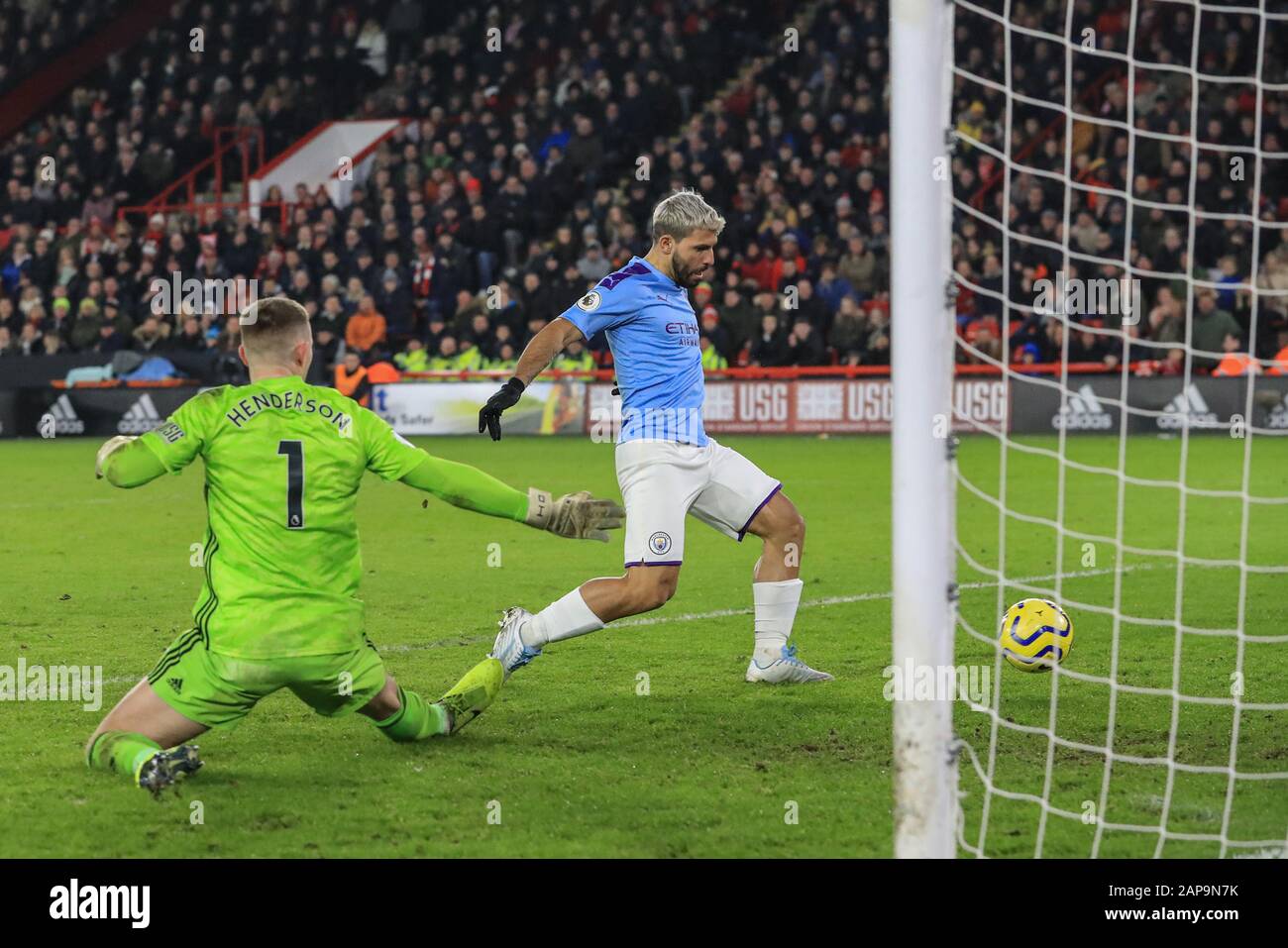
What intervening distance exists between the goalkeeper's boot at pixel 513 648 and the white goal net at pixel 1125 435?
156 cm

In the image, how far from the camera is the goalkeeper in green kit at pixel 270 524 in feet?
15.8

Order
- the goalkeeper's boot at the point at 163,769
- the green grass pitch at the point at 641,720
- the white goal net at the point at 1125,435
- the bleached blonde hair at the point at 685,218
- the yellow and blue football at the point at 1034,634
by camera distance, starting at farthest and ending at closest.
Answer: the yellow and blue football at the point at 1034,634, the bleached blonde hair at the point at 685,218, the white goal net at the point at 1125,435, the goalkeeper's boot at the point at 163,769, the green grass pitch at the point at 641,720

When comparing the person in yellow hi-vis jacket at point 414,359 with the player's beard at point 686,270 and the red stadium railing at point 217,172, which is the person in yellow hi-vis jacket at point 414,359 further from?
the player's beard at point 686,270

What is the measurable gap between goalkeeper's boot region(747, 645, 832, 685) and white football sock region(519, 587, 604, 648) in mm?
861

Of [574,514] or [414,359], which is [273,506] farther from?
[414,359]

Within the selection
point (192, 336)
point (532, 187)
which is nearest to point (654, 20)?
point (532, 187)

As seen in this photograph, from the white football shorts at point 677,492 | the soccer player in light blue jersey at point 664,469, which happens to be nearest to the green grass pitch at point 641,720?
the soccer player in light blue jersey at point 664,469

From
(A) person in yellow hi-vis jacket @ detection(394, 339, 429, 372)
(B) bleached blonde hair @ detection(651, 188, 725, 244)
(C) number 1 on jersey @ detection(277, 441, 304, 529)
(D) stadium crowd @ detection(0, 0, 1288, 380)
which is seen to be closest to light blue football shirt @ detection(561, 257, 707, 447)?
(B) bleached blonde hair @ detection(651, 188, 725, 244)

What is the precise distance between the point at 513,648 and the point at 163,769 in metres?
1.61

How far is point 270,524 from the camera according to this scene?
4840mm

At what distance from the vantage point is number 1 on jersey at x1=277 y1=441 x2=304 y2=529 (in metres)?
4.83

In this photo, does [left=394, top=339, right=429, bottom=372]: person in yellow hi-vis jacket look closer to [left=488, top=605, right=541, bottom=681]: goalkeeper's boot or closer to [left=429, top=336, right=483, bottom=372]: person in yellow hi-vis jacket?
[left=429, top=336, right=483, bottom=372]: person in yellow hi-vis jacket

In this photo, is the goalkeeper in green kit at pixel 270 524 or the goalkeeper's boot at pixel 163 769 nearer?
the goalkeeper's boot at pixel 163 769

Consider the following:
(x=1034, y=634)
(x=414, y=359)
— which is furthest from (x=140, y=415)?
(x=1034, y=634)
